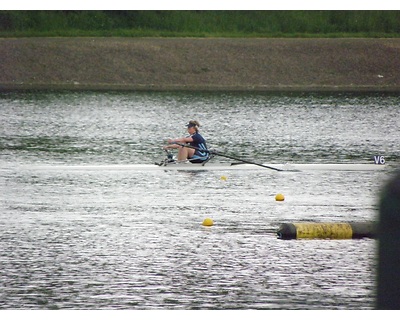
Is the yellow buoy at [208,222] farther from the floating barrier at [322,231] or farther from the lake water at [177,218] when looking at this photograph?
the floating barrier at [322,231]

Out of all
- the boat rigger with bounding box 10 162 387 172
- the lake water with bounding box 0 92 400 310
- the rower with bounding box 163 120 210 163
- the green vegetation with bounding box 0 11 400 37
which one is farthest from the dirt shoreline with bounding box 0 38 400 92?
the rower with bounding box 163 120 210 163

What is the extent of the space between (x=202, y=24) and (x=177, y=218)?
44845mm

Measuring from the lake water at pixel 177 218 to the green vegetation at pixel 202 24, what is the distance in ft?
78.2

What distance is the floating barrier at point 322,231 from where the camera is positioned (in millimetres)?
11758

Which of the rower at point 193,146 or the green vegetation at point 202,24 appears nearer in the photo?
the rower at point 193,146

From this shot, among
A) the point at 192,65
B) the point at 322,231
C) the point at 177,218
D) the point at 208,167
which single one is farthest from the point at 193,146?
the point at 192,65

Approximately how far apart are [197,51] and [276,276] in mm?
44065

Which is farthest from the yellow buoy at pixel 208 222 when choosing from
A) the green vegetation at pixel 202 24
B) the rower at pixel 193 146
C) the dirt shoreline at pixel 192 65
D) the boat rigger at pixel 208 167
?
the green vegetation at pixel 202 24

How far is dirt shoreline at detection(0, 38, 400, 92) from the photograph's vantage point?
50906mm

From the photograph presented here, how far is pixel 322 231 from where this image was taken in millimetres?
11805

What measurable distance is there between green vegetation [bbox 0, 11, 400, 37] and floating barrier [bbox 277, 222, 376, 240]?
44.8 metres

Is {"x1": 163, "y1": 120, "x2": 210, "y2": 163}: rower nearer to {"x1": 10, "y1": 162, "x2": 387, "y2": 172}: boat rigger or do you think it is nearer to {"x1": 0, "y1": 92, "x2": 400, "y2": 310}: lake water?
{"x1": 10, "y1": 162, "x2": 387, "y2": 172}: boat rigger

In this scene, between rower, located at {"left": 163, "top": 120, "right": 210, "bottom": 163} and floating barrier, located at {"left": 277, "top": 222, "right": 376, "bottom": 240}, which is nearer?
floating barrier, located at {"left": 277, "top": 222, "right": 376, "bottom": 240}

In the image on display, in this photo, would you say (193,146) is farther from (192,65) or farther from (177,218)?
(192,65)
